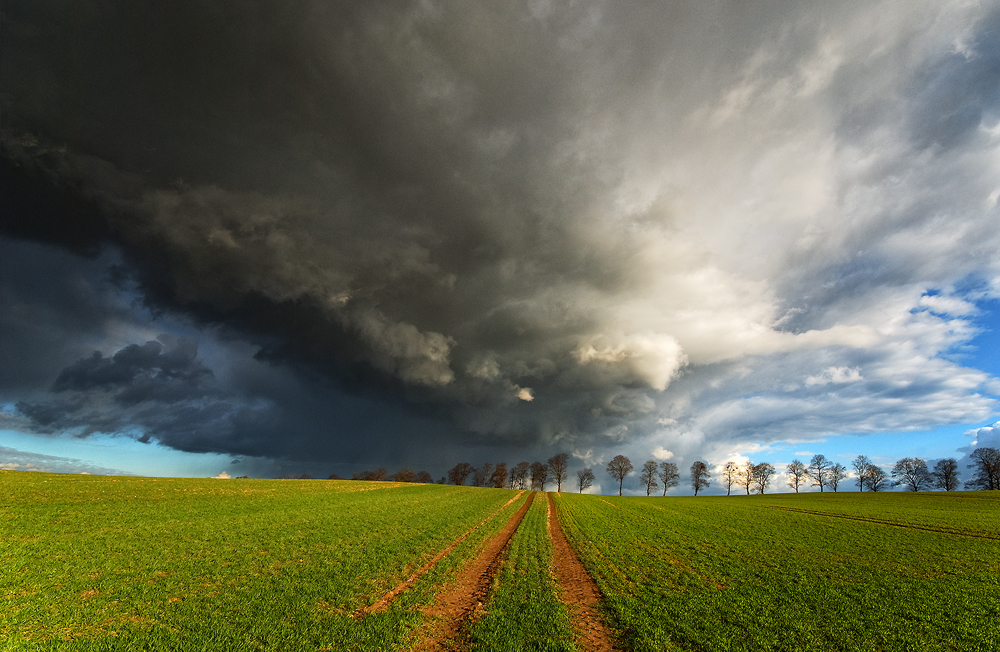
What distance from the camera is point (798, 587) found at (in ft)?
63.7

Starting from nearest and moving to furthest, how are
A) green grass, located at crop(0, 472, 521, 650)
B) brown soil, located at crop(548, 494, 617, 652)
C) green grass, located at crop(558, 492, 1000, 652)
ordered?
green grass, located at crop(0, 472, 521, 650) < brown soil, located at crop(548, 494, 617, 652) < green grass, located at crop(558, 492, 1000, 652)

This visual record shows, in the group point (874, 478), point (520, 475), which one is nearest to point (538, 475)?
point (520, 475)

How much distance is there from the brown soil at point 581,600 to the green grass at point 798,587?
78cm

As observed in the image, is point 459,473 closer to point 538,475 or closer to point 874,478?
point 538,475

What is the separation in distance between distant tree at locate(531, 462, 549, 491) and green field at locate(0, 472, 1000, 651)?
5131 inches

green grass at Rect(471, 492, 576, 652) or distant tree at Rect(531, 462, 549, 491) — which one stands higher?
green grass at Rect(471, 492, 576, 652)

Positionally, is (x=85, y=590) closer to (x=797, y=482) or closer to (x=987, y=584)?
(x=987, y=584)

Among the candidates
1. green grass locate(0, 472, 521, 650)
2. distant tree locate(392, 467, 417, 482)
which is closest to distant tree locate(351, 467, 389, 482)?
distant tree locate(392, 467, 417, 482)

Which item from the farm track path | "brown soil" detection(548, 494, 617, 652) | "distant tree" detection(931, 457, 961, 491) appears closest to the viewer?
"brown soil" detection(548, 494, 617, 652)

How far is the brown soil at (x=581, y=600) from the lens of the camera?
13.6 metres

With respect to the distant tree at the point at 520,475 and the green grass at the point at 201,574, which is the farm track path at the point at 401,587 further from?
the distant tree at the point at 520,475

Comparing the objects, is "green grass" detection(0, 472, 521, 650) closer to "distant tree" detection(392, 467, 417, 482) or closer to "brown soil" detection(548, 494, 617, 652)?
"brown soil" detection(548, 494, 617, 652)

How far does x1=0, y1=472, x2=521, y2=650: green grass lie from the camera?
12.4 m

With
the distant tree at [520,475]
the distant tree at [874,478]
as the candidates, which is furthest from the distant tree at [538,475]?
the distant tree at [874,478]
